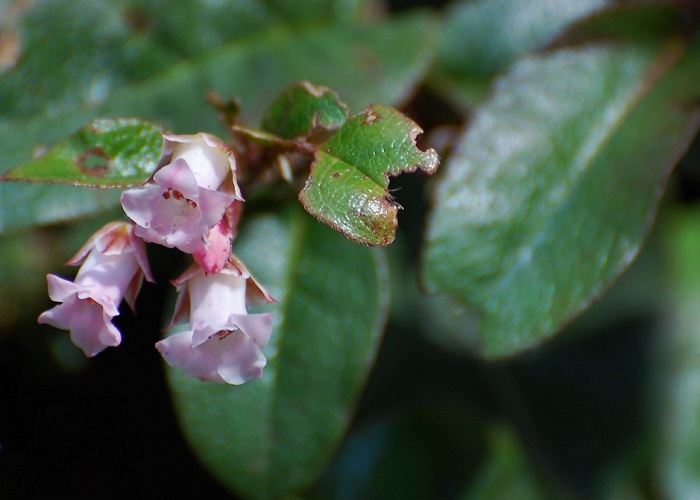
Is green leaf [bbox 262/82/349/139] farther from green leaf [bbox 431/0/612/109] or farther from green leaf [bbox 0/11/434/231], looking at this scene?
green leaf [bbox 431/0/612/109]

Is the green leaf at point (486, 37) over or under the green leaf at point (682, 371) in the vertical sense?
over

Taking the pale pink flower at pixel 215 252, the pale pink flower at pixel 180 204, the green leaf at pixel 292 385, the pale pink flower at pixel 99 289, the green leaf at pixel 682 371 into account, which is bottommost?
the green leaf at pixel 682 371

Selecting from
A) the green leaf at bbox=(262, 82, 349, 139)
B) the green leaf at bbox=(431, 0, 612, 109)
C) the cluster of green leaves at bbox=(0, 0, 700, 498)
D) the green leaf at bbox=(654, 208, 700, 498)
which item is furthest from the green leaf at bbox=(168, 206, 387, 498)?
the green leaf at bbox=(654, 208, 700, 498)

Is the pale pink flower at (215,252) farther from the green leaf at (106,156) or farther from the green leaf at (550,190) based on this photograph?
the green leaf at (550,190)

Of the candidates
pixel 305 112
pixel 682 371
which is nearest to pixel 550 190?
pixel 305 112

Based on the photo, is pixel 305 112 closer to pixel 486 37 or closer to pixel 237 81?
pixel 237 81

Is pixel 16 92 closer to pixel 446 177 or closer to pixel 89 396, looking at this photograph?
pixel 89 396

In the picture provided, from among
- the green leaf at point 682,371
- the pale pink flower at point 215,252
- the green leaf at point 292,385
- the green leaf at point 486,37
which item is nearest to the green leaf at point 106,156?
the pale pink flower at point 215,252
